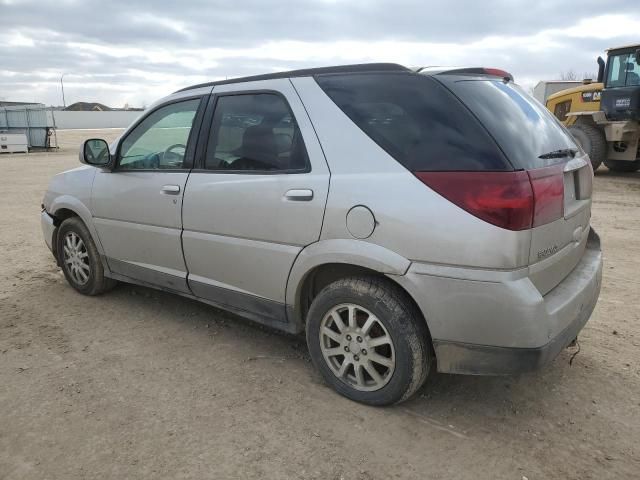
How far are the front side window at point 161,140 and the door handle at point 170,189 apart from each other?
0.16 metres

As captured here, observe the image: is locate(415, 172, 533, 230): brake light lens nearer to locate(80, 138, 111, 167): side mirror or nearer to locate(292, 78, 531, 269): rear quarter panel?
locate(292, 78, 531, 269): rear quarter panel

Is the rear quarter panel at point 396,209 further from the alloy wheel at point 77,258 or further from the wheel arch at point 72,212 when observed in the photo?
the alloy wheel at point 77,258

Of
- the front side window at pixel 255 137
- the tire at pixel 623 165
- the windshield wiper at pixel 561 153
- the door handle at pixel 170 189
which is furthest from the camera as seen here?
the tire at pixel 623 165

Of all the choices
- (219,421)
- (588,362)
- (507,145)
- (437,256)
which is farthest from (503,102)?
(219,421)

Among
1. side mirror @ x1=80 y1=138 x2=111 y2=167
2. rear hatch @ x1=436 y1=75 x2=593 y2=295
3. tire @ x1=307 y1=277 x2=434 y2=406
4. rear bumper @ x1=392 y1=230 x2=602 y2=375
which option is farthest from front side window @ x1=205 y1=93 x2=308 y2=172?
side mirror @ x1=80 y1=138 x2=111 y2=167

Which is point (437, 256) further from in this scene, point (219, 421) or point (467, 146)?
point (219, 421)

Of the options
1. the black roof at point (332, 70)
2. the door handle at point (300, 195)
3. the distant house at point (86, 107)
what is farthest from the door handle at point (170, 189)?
the distant house at point (86, 107)

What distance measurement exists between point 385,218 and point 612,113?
463 inches

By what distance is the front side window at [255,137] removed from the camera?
3057mm

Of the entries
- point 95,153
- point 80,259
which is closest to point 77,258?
point 80,259

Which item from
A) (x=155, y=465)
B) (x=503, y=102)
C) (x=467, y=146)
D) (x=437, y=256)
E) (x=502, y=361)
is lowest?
(x=155, y=465)

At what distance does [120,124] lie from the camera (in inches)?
2665

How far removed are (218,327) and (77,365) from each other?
100cm

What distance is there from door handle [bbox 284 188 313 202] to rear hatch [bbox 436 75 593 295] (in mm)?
889
